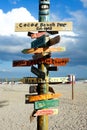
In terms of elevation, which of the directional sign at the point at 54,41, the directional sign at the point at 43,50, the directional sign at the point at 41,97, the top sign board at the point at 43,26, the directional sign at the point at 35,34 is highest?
the top sign board at the point at 43,26

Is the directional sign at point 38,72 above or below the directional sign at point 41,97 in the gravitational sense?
above

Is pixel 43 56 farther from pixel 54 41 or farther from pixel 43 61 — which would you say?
pixel 54 41

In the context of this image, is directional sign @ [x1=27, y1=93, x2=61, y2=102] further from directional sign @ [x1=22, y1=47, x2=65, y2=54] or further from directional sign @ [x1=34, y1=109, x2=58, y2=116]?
directional sign @ [x1=22, y1=47, x2=65, y2=54]

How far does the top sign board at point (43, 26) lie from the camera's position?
26.0 ft

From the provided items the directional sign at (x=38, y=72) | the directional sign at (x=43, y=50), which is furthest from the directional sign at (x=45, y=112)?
the directional sign at (x=43, y=50)

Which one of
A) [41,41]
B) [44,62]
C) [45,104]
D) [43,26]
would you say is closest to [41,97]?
[45,104]

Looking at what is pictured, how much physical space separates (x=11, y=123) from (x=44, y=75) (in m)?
9.50

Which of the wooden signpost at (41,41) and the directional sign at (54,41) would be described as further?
the wooden signpost at (41,41)

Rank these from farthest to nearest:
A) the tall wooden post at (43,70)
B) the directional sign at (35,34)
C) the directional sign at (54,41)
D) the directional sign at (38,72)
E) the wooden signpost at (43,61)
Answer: the directional sign at (35,34), the tall wooden post at (43,70), the directional sign at (38,72), the wooden signpost at (43,61), the directional sign at (54,41)

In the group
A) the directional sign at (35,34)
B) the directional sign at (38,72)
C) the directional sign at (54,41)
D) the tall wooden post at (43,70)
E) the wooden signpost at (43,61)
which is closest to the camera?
the directional sign at (54,41)

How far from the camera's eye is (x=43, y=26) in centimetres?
803

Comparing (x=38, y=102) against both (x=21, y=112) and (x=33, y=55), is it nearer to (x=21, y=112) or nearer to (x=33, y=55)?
(x=33, y=55)

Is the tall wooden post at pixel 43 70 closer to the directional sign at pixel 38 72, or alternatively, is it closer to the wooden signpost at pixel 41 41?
the directional sign at pixel 38 72

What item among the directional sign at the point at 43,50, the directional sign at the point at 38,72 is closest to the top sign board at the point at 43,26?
the directional sign at the point at 43,50
